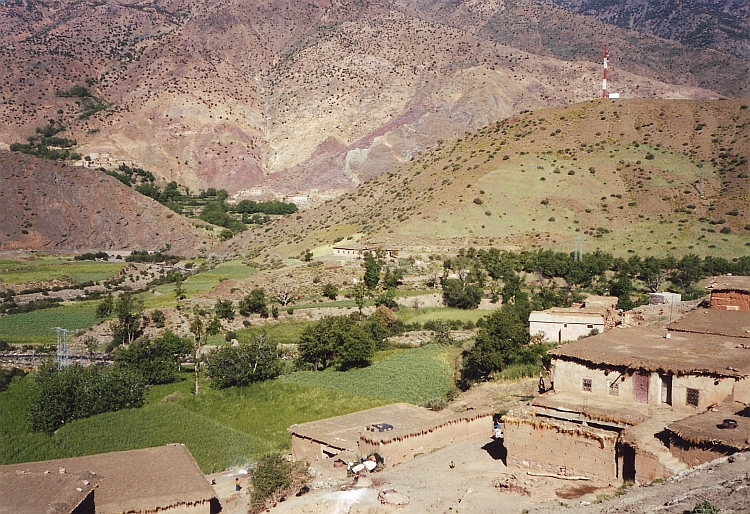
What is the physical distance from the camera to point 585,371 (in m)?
21.6

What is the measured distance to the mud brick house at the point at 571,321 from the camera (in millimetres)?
33844

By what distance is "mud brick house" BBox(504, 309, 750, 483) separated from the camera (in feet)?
52.4

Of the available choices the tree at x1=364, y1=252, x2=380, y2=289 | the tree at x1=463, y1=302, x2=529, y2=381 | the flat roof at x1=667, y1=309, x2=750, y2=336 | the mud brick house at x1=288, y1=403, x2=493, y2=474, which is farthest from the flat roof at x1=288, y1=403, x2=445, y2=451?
the tree at x1=364, y1=252, x2=380, y2=289

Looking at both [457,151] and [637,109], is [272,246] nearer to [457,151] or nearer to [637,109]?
[457,151]

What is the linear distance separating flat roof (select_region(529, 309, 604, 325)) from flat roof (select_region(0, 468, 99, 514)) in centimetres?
2105

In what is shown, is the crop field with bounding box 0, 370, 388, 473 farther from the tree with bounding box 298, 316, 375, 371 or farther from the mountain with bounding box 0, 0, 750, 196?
the mountain with bounding box 0, 0, 750, 196

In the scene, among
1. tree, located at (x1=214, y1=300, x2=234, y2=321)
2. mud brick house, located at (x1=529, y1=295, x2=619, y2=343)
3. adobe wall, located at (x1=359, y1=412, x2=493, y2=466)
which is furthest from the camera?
tree, located at (x1=214, y1=300, x2=234, y2=321)

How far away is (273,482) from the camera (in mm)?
20562

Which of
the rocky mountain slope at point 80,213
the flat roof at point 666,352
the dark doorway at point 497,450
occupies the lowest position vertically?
the dark doorway at point 497,450

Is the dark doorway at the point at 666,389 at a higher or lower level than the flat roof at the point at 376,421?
higher

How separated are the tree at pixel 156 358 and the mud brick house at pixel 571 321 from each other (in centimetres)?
1606

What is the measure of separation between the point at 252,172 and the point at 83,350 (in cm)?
8305

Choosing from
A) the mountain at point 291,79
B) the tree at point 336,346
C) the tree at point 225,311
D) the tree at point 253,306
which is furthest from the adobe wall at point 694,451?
the mountain at point 291,79

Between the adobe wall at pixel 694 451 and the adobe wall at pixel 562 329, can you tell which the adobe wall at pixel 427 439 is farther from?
the adobe wall at pixel 562 329
